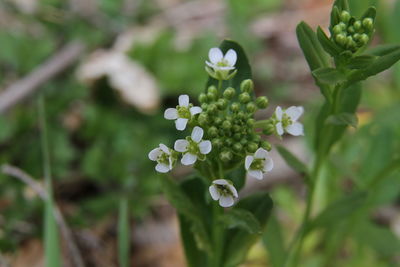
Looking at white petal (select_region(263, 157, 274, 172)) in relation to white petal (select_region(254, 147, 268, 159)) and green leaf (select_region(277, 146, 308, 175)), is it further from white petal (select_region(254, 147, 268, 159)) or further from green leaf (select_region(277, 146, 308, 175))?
green leaf (select_region(277, 146, 308, 175))

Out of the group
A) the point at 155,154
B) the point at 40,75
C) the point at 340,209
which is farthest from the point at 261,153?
the point at 40,75

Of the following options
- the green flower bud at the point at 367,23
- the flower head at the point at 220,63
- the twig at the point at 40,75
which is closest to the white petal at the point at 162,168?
the flower head at the point at 220,63

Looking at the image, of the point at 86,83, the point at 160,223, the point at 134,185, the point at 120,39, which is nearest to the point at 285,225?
the point at 160,223

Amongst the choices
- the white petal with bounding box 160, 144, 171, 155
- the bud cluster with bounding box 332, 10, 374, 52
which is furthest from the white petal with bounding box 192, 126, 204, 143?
the bud cluster with bounding box 332, 10, 374, 52

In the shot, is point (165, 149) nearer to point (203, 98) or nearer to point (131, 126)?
point (203, 98)

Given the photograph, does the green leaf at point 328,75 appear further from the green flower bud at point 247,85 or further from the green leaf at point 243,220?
the green leaf at point 243,220

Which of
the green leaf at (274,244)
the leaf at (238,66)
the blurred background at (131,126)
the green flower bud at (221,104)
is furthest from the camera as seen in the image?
the blurred background at (131,126)

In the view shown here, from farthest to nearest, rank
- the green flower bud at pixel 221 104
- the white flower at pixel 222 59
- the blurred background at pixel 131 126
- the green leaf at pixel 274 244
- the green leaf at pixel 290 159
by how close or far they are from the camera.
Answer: the blurred background at pixel 131 126 → the green leaf at pixel 274 244 → the green leaf at pixel 290 159 → the white flower at pixel 222 59 → the green flower bud at pixel 221 104
